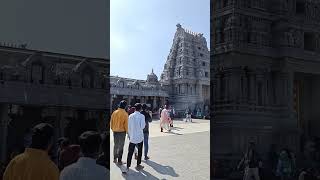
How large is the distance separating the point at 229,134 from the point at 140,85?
1.52 meters

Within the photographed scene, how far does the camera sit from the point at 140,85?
5914 millimetres

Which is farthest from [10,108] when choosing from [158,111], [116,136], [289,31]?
[289,31]

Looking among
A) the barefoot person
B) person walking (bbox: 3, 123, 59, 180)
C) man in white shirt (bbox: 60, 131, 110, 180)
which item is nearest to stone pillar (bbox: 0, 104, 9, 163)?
man in white shirt (bbox: 60, 131, 110, 180)

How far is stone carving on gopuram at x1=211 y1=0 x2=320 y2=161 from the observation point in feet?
20.7

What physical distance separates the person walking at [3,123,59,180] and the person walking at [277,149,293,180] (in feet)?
14.9

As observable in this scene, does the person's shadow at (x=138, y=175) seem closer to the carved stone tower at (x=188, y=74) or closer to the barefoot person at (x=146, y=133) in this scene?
the barefoot person at (x=146, y=133)

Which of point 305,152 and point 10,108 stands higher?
point 10,108

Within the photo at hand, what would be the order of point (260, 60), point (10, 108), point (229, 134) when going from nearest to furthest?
1. point (10, 108)
2. point (229, 134)
3. point (260, 60)

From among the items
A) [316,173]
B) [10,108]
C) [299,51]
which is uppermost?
[299,51]

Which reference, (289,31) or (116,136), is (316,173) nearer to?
(289,31)

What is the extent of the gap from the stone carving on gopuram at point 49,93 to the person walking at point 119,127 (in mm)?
626

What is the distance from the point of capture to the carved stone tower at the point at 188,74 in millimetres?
6105

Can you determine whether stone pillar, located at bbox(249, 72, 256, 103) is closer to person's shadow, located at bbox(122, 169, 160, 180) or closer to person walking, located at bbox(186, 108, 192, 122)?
person walking, located at bbox(186, 108, 192, 122)

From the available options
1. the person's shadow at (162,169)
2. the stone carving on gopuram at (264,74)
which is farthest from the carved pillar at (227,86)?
the person's shadow at (162,169)
